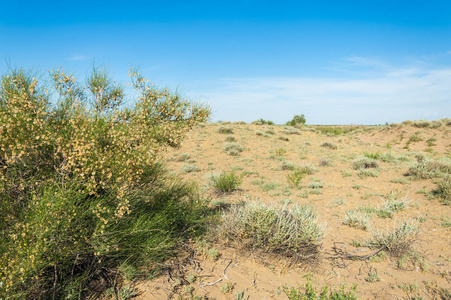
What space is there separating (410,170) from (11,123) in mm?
14245

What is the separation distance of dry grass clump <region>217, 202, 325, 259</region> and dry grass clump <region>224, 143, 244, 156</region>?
11782mm

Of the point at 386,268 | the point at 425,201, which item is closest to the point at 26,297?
the point at 386,268

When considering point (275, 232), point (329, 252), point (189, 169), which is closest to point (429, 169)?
point (329, 252)

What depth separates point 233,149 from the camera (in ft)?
58.5

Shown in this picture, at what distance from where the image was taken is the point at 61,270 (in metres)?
3.76

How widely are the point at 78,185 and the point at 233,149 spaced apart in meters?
14.5

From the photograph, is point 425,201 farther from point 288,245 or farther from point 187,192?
point 187,192

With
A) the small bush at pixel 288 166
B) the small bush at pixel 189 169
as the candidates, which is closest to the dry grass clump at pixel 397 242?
the small bush at pixel 288 166

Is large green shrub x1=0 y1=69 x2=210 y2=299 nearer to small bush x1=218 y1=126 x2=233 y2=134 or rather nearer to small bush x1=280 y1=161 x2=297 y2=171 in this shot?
small bush x1=280 y1=161 x2=297 y2=171

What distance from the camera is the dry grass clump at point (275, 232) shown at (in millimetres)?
5023

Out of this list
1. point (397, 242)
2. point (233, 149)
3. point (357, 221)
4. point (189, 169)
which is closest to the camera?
point (397, 242)

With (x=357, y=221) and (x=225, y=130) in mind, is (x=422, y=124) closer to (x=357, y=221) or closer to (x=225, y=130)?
(x=225, y=130)

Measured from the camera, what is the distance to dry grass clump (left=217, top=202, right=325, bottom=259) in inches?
198

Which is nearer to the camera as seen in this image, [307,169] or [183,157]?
[307,169]
